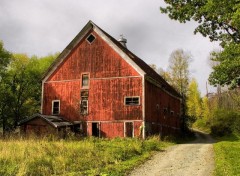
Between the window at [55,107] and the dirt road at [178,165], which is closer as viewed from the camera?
the dirt road at [178,165]

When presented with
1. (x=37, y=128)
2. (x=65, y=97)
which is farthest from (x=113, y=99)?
(x=37, y=128)

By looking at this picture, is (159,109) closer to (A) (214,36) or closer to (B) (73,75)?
(B) (73,75)

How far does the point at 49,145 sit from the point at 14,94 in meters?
29.1

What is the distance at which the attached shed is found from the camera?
1161 inches

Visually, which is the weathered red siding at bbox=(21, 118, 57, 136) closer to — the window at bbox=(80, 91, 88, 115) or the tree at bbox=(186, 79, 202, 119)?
Result: the window at bbox=(80, 91, 88, 115)

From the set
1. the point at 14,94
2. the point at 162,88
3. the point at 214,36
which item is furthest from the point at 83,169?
the point at 14,94

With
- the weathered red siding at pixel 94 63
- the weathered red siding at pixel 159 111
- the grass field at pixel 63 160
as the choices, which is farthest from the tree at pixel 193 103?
the grass field at pixel 63 160

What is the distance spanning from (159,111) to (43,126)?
12.7m

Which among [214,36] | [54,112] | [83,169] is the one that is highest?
[214,36]

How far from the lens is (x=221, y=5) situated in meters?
19.5

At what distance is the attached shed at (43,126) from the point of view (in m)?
29.5

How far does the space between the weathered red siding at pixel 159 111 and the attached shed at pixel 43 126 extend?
7.94 m

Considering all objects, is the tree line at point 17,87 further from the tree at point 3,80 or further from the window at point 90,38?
the window at point 90,38

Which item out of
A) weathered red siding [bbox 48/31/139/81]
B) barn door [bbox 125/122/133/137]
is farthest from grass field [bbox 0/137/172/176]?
weathered red siding [bbox 48/31/139/81]
